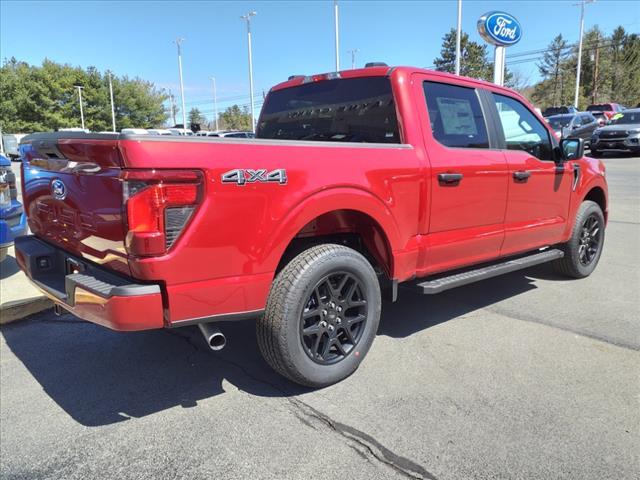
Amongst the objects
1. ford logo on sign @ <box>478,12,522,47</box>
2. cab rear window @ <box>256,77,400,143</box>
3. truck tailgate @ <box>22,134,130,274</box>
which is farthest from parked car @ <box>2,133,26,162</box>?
ford logo on sign @ <box>478,12,522,47</box>

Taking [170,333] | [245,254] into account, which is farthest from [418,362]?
[170,333]

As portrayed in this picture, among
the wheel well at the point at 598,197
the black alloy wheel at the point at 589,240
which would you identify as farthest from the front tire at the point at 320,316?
the wheel well at the point at 598,197

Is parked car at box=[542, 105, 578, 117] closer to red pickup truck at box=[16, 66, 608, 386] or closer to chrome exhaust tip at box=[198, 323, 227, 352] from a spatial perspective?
red pickup truck at box=[16, 66, 608, 386]

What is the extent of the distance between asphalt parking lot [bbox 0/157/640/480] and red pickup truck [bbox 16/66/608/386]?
1.36ft

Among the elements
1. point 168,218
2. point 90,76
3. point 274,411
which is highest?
point 90,76

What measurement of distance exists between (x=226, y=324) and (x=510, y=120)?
3.05 metres

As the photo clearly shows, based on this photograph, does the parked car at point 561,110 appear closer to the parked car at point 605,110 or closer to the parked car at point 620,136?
the parked car at point 605,110

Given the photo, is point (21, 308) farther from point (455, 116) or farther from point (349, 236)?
point (455, 116)

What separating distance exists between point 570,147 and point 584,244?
127cm

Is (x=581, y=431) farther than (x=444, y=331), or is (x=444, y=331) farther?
(x=444, y=331)

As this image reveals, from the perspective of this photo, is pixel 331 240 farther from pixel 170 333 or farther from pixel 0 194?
pixel 0 194

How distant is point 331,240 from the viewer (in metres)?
3.54

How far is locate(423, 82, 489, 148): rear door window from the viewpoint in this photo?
3.80 meters

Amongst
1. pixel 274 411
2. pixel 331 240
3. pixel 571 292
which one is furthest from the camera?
pixel 571 292
